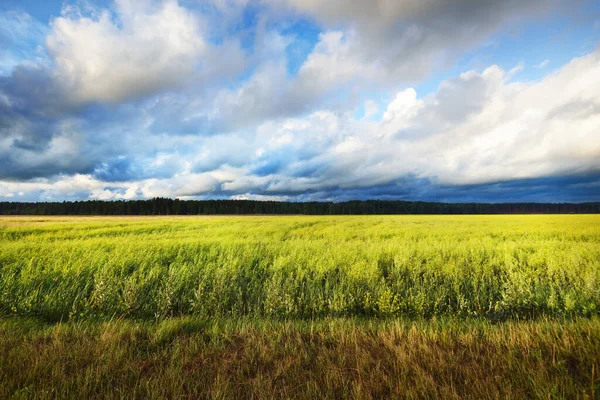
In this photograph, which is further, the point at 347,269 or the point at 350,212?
the point at 350,212

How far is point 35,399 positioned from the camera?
283 cm

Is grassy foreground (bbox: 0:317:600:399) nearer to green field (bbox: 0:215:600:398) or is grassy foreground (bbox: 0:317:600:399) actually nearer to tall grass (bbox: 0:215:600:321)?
green field (bbox: 0:215:600:398)

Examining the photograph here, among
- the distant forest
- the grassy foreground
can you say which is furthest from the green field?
the distant forest

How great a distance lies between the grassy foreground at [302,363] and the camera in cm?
304

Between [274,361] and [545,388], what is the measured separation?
3.22 meters

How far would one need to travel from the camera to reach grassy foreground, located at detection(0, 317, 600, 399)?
3043 millimetres

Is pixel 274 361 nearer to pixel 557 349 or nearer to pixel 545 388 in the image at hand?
pixel 545 388

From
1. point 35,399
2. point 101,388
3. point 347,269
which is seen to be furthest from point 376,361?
point 347,269

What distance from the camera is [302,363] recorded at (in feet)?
12.3

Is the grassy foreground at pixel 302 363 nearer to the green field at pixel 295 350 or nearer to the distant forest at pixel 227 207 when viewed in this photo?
the green field at pixel 295 350

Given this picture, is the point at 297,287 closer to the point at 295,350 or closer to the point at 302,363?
the point at 295,350

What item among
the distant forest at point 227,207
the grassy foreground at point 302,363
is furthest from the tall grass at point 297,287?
the distant forest at point 227,207

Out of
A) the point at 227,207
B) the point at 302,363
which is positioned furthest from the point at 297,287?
the point at 227,207

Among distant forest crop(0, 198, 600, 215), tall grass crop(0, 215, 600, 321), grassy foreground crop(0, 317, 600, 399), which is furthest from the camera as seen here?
distant forest crop(0, 198, 600, 215)
